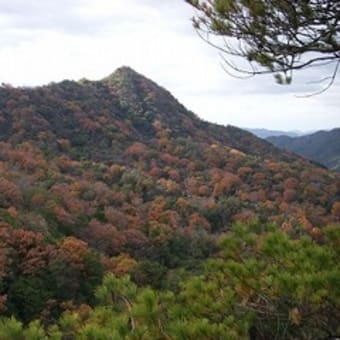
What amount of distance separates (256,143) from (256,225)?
6474cm

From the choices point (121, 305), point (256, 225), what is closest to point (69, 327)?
point (121, 305)

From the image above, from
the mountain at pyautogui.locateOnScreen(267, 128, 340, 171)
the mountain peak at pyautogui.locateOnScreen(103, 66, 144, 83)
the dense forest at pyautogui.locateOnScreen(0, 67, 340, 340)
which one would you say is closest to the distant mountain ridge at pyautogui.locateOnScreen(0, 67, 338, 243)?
the dense forest at pyautogui.locateOnScreen(0, 67, 340, 340)

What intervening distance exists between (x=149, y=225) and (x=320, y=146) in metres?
121

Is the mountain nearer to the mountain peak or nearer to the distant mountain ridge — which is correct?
the mountain peak

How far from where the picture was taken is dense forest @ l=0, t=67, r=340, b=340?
3.02 meters

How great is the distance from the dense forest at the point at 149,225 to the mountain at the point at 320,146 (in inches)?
2371

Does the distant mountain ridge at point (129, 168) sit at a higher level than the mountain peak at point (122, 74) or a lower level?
lower

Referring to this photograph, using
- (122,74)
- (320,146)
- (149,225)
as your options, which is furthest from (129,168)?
(320,146)

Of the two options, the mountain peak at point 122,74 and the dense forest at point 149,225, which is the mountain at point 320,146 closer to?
the mountain peak at point 122,74

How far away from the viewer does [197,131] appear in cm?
6250

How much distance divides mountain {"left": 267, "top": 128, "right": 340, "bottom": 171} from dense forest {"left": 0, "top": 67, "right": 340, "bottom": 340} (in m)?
60.2

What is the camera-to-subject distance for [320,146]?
140 meters

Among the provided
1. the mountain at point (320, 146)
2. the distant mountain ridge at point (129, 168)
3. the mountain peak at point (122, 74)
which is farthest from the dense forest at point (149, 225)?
the mountain at point (320, 146)

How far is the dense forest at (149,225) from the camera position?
3.02 m
